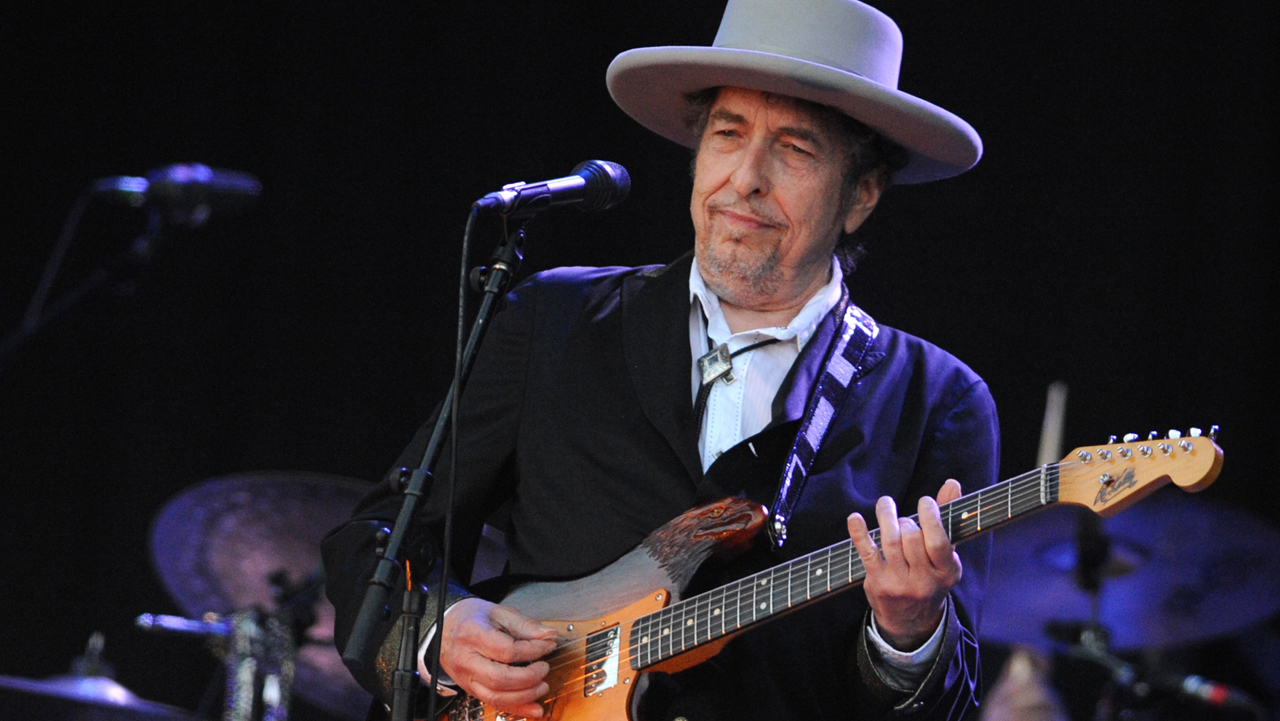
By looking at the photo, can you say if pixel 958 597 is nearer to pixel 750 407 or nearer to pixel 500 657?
pixel 750 407

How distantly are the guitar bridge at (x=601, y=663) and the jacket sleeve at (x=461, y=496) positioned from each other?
28 centimetres

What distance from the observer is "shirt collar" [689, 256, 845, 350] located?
2547mm

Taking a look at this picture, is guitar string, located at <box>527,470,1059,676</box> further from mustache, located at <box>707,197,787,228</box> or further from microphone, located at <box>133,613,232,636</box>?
microphone, located at <box>133,613,232,636</box>

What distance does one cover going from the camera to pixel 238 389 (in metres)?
4.84

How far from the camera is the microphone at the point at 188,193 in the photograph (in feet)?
13.3

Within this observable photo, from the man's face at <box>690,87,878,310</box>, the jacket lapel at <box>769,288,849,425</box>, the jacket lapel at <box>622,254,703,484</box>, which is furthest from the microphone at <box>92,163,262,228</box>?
the jacket lapel at <box>769,288,849,425</box>

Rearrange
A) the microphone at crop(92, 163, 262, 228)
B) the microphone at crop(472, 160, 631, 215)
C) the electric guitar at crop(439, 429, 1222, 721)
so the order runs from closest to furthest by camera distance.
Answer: the electric guitar at crop(439, 429, 1222, 721) → the microphone at crop(472, 160, 631, 215) → the microphone at crop(92, 163, 262, 228)

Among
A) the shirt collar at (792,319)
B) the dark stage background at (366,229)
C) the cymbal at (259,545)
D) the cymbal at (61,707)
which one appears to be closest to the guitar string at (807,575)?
the shirt collar at (792,319)

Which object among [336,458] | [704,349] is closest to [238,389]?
[336,458]

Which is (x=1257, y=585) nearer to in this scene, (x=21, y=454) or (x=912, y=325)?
(x=912, y=325)

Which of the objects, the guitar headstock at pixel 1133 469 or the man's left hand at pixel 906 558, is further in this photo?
the man's left hand at pixel 906 558

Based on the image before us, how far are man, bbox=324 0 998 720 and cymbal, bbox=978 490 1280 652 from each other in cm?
134

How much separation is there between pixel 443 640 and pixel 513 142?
2.83m

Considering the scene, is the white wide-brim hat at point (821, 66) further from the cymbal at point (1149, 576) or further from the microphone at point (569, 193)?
the cymbal at point (1149, 576)
